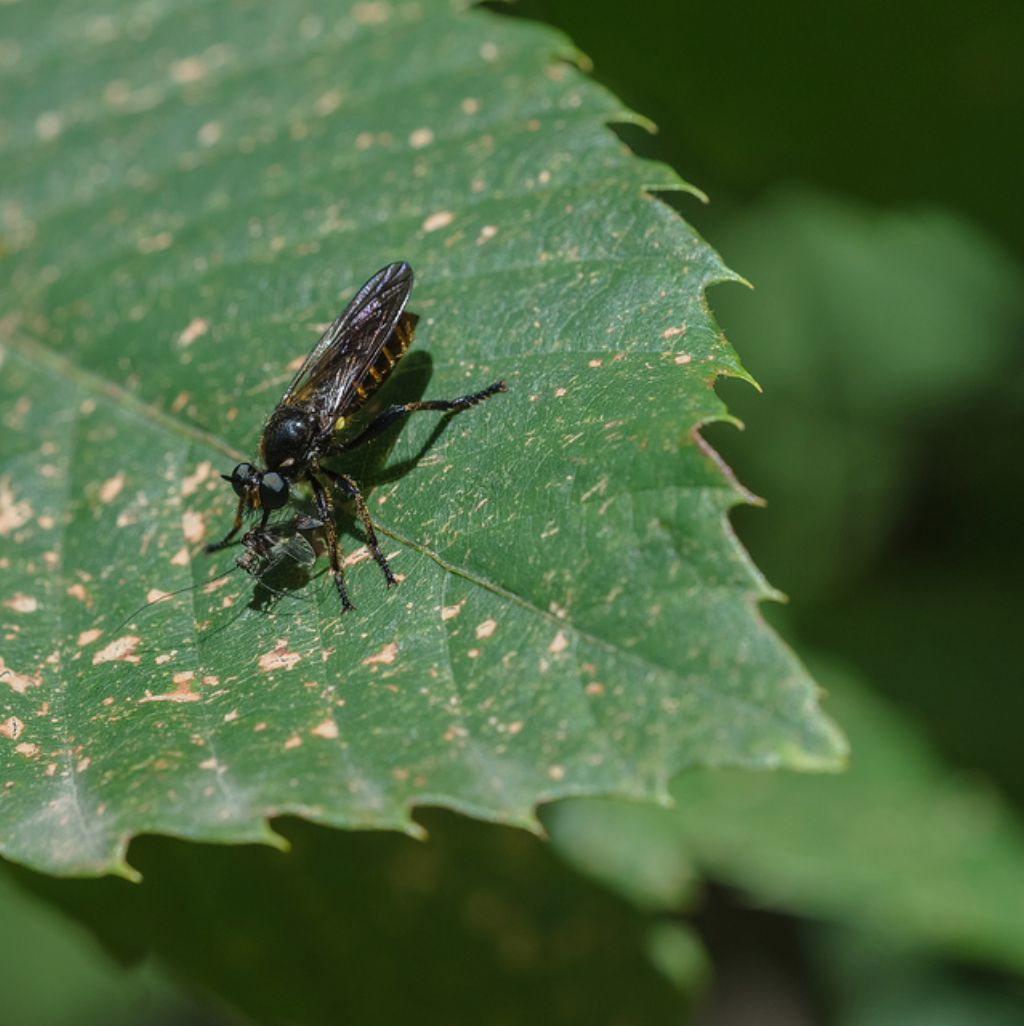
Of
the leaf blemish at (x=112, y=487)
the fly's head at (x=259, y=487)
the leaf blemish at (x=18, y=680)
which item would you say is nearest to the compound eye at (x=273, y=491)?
the fly's head at (x=259, y=487)

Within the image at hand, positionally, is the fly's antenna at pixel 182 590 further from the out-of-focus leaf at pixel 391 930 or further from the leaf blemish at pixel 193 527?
the out-of-focus leaf at pixel 391 930

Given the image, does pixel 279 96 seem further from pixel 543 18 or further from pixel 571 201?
pixel 571 201

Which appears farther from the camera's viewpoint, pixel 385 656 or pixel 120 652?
pixel 120 652

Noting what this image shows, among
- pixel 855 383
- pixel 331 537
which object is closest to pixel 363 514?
pixel 331 537

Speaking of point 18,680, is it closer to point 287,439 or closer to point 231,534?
point 231,534

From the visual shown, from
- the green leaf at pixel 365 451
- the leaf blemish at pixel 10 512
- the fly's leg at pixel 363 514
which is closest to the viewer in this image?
the green leaf at pixel 365 451
